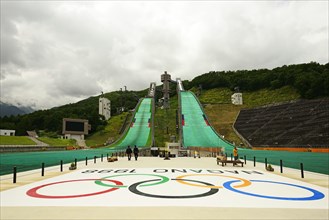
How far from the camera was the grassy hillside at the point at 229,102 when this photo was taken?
65081 mm

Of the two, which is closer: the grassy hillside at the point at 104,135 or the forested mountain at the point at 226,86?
the grassy hillside at the point at 104,135

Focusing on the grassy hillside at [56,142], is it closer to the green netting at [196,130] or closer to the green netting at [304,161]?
the green netting at [196,130]

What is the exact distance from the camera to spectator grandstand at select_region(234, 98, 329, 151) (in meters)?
45.1

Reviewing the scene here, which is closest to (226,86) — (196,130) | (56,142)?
(196,130)

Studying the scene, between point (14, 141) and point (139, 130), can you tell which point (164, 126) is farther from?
point (14, 141)

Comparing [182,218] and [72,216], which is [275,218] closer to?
[182,218]

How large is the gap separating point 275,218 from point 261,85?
12335 cm


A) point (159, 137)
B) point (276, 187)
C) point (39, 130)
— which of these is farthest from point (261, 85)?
point (276, 187)

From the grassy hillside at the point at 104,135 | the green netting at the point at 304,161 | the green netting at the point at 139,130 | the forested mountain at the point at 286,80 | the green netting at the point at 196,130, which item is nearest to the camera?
the green netting at the point at 304,161

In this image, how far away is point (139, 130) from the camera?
2459 inches

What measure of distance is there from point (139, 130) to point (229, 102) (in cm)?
6534

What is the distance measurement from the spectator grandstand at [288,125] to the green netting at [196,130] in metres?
8.03

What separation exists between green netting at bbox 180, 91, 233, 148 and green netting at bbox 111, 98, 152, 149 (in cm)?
921

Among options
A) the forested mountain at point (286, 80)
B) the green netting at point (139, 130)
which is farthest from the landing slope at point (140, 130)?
the forested mountain at point (286, 80)
